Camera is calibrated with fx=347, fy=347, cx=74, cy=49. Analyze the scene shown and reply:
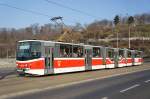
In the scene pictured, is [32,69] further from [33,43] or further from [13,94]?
[13,94]

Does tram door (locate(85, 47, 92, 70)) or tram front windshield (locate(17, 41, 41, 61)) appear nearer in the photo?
tram front windshield (locate(17, 41, 41, 61))

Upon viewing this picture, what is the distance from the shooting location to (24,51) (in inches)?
1085

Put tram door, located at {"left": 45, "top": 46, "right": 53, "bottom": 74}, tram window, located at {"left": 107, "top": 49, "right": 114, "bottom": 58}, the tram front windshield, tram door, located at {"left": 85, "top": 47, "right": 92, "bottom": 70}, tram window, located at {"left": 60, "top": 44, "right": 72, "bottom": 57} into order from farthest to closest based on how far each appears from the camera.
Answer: tram window, located at {"left": 107, "top": 49, "right": 114, "bottom": 58}
tram door, located at {"left": 85, "top": 47, "right": 92, "bottom": 70}
tram window, located at {"left": 60, "top": 44, "right": 72, "bottom": 57}
tram door, located at {"left": 45, "top": 46, "right": 53, "bottom": 74}
the tram front windshield

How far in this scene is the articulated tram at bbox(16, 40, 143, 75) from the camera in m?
27.0

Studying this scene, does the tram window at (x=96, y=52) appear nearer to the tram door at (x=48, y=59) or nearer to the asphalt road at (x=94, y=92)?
the tram door at (x=48, y=59)

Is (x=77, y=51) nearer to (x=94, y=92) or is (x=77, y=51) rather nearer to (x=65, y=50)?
(x=65, y=50)

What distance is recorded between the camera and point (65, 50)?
3117 cm

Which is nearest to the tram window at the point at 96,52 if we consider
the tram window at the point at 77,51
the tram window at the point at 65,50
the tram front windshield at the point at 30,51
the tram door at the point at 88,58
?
the tram door at the point at 88,58

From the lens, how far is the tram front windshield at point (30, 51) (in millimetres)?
27156

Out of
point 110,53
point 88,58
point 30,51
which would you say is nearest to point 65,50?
point 30,51

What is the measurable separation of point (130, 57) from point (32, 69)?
2840 centimetres

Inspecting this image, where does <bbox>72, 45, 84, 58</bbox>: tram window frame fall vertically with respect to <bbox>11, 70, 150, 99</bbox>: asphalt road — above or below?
above

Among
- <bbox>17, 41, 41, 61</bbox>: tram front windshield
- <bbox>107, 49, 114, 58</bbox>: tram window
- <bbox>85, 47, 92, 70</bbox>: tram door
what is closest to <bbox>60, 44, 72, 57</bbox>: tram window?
<bbox>17, 41, 41, 61</bbox>: tram front windshield

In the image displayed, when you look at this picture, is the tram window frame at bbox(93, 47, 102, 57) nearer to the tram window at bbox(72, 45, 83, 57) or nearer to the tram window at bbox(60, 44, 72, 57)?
the tram window at bbox(72, 45, 83, 57)
